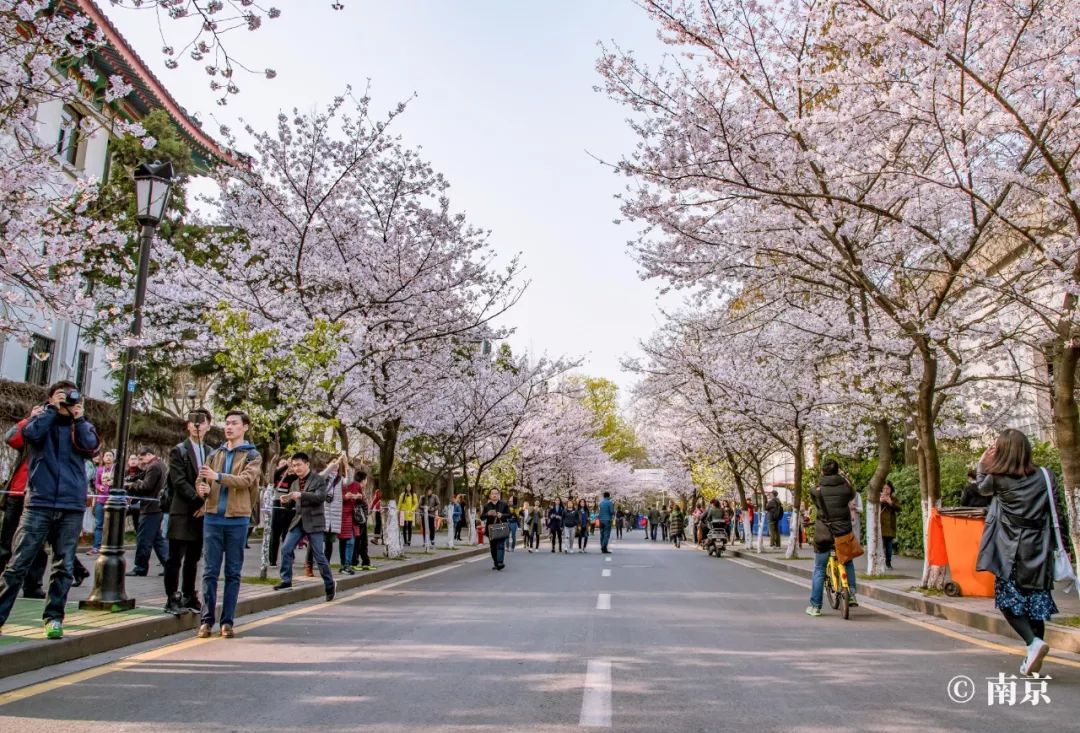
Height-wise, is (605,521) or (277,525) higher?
(277,525)

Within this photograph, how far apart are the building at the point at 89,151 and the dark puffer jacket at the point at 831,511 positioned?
14684 millimetres

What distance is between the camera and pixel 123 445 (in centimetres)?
851

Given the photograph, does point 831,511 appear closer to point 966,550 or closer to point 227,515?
point 966,550

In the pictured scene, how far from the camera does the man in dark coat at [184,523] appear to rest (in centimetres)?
823

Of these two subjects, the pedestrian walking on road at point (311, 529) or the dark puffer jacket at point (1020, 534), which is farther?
the pedestrian walking on road at point (311, 529)

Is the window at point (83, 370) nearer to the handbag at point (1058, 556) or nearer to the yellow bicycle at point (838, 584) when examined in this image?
the yellow bicycle at point (838, 584)

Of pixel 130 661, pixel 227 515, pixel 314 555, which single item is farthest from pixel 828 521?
pixel 130 661

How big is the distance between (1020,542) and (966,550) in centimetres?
552

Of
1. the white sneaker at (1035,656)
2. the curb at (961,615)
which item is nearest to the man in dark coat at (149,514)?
the curb at (961,615)

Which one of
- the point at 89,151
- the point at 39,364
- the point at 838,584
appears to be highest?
the point at 89,151

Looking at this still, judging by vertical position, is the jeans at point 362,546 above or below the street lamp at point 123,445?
below

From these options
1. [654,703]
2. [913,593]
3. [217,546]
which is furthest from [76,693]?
[913,593]

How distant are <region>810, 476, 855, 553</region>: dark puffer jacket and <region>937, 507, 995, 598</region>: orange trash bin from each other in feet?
7.32

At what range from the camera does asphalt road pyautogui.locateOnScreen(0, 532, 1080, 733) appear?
482 cm
